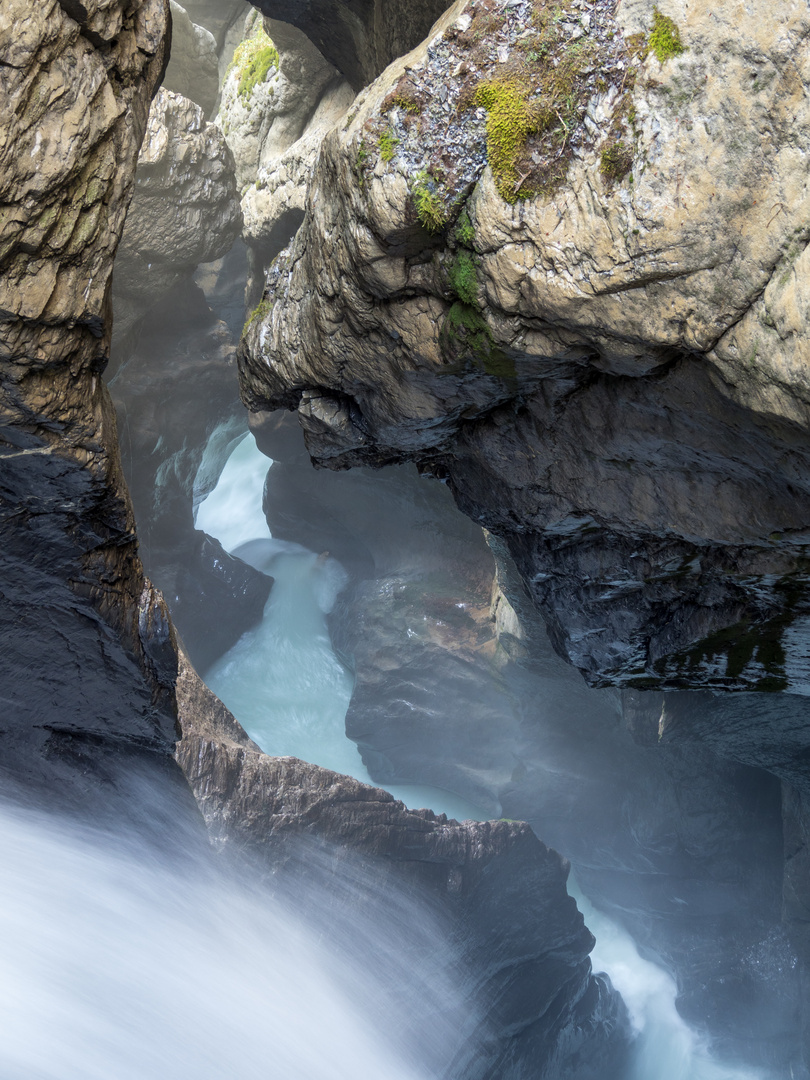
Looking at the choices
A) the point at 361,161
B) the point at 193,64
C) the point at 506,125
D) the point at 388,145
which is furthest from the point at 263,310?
the point at 193,64

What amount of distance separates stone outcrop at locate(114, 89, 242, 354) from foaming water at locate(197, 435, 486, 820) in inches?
355

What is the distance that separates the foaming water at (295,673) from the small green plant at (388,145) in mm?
15809

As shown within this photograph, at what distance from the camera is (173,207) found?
12344 millimetres

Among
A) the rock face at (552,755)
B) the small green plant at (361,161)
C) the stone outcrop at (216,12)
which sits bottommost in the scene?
the rock face at (552,755)

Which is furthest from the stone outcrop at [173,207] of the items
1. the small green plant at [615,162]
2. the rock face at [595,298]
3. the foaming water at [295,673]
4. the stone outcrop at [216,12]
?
the small green plant at [615,162]

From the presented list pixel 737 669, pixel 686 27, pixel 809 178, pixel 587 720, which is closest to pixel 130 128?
pixel 686 27

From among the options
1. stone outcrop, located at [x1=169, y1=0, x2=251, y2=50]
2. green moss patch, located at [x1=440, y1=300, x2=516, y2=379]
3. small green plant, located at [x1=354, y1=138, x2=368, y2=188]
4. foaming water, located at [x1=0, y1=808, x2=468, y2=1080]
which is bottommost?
foaming water, located at [x1=0, y1=808, x2=468, y2=1080]

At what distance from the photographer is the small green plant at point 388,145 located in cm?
491

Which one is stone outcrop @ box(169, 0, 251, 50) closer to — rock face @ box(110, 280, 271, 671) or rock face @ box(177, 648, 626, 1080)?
rock face @ box(110, 280, 271, 671)

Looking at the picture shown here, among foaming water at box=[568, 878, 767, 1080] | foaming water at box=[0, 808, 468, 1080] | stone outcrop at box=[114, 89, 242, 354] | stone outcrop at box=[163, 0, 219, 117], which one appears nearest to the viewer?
foaming water at box=[0, 808, 468, 1080]

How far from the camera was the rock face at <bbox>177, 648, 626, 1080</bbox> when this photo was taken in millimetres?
10180

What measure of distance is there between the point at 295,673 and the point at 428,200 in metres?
16.7

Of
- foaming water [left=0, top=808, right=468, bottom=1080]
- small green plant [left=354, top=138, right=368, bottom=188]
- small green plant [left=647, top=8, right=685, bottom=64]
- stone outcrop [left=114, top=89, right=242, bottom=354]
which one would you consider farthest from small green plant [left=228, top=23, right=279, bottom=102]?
foaming water [left=0, top=808, right=468, bottom=1080]

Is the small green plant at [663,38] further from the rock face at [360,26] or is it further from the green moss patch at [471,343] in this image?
the rock face at [360,26]
